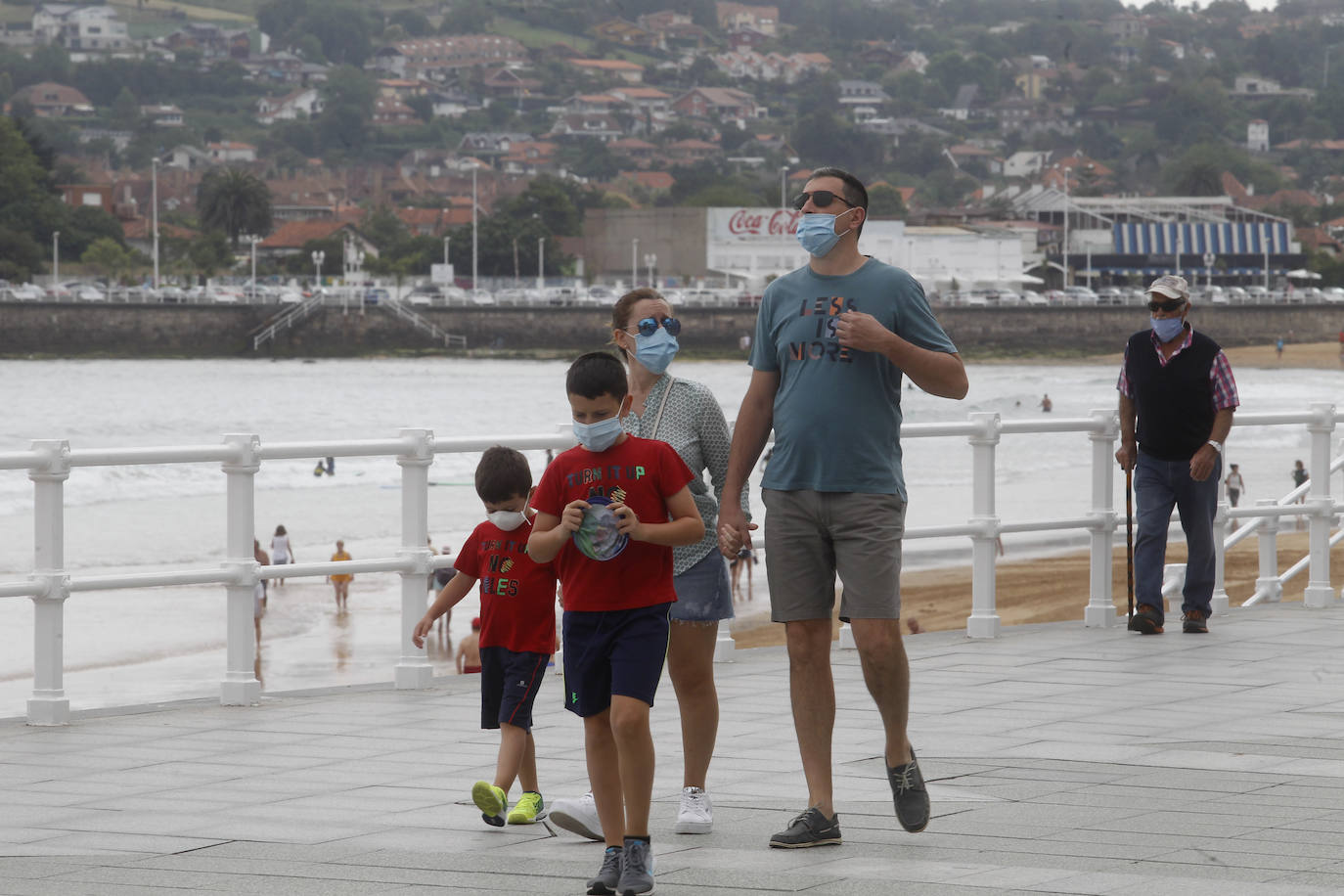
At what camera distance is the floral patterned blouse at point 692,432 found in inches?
219

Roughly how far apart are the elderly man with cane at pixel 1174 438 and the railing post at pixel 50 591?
4894mm

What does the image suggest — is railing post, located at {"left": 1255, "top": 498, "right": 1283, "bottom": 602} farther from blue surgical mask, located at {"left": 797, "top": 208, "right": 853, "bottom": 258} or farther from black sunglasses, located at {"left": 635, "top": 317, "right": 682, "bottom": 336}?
black sunglasses, located at {"left": 635, "top": 317, "right": 682, "bottom": 336}

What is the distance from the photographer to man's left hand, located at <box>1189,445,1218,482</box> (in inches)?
369

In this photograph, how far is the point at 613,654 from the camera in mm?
4875

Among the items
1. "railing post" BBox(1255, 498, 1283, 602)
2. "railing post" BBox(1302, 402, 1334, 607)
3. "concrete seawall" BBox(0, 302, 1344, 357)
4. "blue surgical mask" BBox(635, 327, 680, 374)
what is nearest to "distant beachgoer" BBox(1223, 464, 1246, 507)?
"railing post" BBox(1255, 498, 1283, 602)

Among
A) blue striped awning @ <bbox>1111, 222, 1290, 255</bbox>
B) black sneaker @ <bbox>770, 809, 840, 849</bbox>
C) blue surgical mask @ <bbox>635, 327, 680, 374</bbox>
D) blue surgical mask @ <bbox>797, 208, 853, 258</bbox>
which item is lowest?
black sneaker @ <bbox>770, 809, 840, 849</bbox>

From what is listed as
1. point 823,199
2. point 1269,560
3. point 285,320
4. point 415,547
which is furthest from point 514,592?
point 285,320

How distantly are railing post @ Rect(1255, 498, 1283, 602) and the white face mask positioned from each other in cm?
668

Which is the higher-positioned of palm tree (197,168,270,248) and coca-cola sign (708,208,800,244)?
palm tree (197,168,270,248)

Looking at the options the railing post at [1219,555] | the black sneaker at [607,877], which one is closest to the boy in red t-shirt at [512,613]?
the black sneaker at [607,877]

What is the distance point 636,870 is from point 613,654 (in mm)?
536

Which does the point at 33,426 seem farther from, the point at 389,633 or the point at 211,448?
the point at 211,448

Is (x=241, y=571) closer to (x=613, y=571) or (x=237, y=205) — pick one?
(x=613, y=571)

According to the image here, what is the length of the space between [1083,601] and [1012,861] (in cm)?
1283
